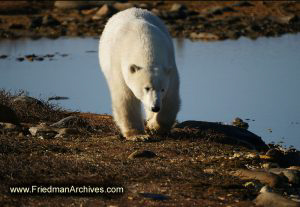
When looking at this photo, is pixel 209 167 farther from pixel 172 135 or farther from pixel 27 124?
pixel 27 124

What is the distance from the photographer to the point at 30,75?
18.2m

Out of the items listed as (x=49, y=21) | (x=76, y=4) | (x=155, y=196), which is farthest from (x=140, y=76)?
(x=76, y=4)

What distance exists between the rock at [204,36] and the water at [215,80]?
2.29ft

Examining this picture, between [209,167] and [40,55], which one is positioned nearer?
[209,167]

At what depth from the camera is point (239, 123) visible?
1197 centimetres

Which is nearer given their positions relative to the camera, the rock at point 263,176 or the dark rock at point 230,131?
the rock at point 263,176

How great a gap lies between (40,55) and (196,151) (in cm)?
1469

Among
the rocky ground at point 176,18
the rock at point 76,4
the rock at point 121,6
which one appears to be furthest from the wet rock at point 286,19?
the rock at point 76,4

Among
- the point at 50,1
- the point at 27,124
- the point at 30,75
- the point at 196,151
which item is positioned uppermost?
the point at 196,151

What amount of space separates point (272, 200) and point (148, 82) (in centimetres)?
272

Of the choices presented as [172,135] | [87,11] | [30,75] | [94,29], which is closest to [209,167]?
[172,135]

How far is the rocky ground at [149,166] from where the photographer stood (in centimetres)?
644

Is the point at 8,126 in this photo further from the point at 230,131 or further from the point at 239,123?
the point at 239,123

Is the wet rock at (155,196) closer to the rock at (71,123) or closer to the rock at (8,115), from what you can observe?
the rock at (71,123)
